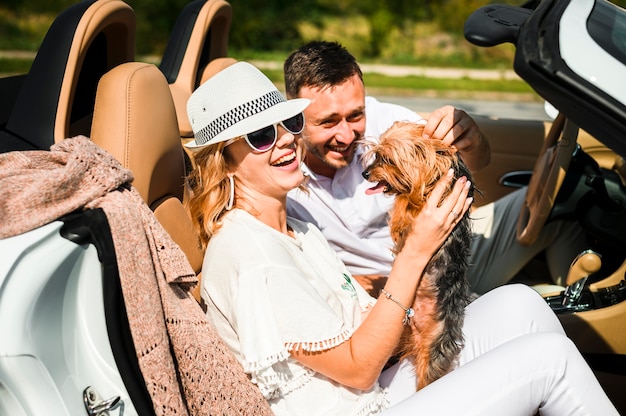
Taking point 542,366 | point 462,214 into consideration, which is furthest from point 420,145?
point 542,366

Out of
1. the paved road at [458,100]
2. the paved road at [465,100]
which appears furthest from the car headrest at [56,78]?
the paved road at [465,100]

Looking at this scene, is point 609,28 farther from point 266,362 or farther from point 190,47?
point 190,47

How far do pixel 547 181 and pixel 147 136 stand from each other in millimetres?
1745

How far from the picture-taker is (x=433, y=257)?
2279mm

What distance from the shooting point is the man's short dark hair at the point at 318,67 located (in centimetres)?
279

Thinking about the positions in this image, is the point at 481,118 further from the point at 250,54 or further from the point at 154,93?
the point at 250,54

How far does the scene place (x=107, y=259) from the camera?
1572 millimetres

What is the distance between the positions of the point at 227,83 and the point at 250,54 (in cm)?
1146

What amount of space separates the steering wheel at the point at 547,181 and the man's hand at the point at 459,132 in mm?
304

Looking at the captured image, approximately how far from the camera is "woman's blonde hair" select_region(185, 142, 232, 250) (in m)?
2.08

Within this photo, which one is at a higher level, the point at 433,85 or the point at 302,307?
the point at 302,307

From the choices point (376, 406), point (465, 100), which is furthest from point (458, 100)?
point (376, 406)

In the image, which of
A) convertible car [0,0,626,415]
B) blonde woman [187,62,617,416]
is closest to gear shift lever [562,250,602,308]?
blonde woman [187,62,617,416]

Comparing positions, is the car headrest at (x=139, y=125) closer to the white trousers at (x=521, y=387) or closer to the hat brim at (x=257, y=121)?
the hat brim at (x=257, y=121)
